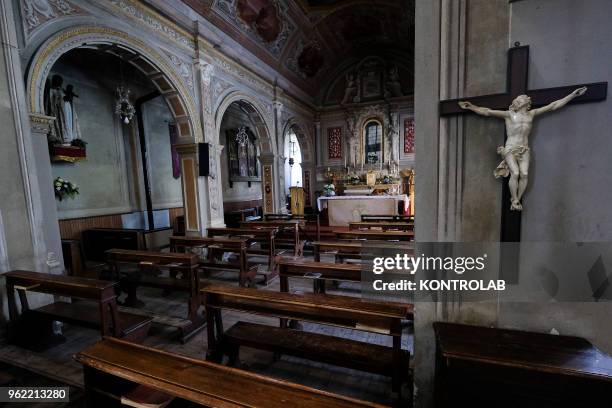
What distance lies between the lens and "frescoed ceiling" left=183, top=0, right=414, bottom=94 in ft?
21.8

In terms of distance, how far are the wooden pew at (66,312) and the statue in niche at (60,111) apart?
13.0ft

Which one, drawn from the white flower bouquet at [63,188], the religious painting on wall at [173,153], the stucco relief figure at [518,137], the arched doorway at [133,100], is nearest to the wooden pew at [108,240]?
the arched doorway at [133,100]

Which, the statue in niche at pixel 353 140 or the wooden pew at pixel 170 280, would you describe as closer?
the wooden pew at pixel 170 280

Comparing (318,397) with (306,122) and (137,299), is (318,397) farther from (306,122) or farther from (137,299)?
(306,122)

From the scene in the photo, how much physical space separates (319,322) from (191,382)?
→ 3.00ft

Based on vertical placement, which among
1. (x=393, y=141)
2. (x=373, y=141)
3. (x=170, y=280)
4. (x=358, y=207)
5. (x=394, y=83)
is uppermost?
(x=394, y=83)

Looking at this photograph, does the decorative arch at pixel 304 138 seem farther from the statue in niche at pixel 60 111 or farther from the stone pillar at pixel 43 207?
the stone pillar at pixel 43 207

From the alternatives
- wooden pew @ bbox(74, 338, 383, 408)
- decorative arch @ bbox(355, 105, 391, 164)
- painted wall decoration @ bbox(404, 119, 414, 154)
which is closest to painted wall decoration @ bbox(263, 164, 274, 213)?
decorative arch @ bbox(355, 105, 391, 164)

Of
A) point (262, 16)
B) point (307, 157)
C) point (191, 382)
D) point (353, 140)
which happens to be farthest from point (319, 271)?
point (353, 140)

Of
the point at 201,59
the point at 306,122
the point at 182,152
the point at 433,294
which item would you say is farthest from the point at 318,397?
the point at 306,122

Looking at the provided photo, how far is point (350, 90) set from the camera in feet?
40.7

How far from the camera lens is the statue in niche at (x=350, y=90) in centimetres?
1240

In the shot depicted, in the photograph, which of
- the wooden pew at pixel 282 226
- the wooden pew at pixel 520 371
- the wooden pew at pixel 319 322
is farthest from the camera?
the wooden pew at pixel 282 226

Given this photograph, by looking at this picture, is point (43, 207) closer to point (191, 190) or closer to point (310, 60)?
point (191, 190)
